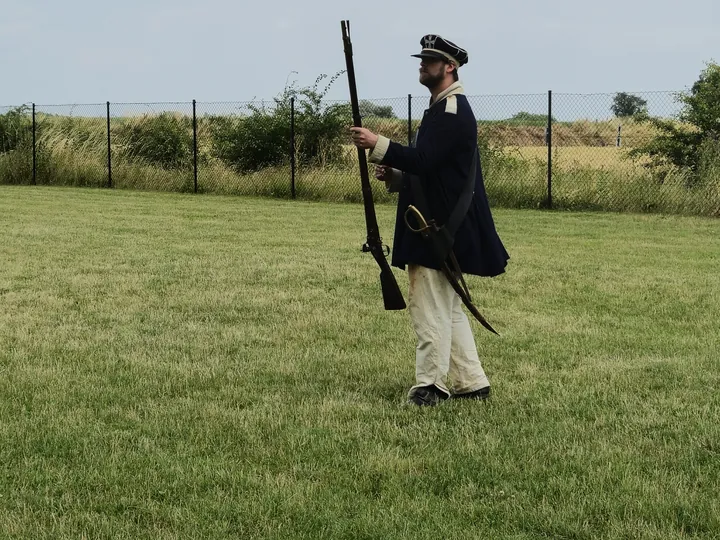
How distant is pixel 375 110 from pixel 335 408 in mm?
16355

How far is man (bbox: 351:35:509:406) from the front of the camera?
4.75 meters

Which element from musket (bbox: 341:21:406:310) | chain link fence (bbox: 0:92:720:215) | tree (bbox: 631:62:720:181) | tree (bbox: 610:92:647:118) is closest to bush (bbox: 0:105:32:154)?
chain link fence (bbox: 0:92:720:215)

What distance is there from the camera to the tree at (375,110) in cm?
2006

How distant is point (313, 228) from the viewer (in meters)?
14.3

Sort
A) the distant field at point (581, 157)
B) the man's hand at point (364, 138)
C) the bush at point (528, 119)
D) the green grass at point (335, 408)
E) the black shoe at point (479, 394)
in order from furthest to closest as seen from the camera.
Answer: the bush at point (528, 119) < the distant field at point (581, 157) < the black shoe at point (479, 394) < the man's hand at point (364, 138) < the green grass at point (335, 408)

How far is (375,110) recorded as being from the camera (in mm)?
20609

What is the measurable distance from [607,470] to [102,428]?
2.51 m

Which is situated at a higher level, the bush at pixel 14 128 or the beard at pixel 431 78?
the bush at pixel 14 128

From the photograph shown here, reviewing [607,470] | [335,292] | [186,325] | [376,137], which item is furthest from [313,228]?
[607,470]

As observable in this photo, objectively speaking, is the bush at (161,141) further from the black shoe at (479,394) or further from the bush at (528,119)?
the black shoe at (479,394)

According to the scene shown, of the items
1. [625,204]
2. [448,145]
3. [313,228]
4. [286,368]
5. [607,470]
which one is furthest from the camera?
[625,204]

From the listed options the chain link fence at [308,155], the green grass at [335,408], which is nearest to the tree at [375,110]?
the chain link fence at [308,155]

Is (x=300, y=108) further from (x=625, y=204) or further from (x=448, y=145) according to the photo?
(x=448, y=145)

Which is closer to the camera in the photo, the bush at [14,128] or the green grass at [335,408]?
the green grass at [335,408]
